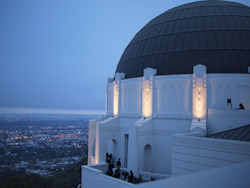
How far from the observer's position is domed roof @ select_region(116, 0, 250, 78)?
1928 centimetres


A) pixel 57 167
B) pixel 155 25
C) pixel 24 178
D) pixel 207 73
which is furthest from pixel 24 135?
pixel 207 73

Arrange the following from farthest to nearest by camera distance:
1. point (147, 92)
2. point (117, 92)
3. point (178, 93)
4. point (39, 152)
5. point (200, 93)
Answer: point (39, 152) → point (117, 92) → point (147, 92) → point (178, 93) → point (200, 93)

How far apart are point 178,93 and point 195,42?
490 cm

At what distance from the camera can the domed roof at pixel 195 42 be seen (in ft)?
63.3

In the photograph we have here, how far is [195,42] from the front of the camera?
803 inches

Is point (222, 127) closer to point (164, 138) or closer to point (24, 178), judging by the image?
point (164, 138)

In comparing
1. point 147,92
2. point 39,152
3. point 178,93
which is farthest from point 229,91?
point 39,152

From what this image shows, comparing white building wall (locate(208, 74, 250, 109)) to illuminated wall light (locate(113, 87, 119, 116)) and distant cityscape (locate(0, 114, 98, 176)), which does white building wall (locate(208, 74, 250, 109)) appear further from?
distant cityscape (locate(0, 114, 98, 176))

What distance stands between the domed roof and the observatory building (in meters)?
0.07

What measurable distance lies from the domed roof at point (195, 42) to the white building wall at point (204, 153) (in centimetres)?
743

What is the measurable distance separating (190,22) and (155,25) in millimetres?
3799

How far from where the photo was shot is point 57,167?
2132 inches

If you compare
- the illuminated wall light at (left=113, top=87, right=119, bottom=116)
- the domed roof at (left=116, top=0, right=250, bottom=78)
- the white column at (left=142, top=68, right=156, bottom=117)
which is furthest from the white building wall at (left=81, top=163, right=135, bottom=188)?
the domed roof at (left=116, top=0, right=250, bottom=78)

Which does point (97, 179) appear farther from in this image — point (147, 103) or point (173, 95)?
point (173, 95)
